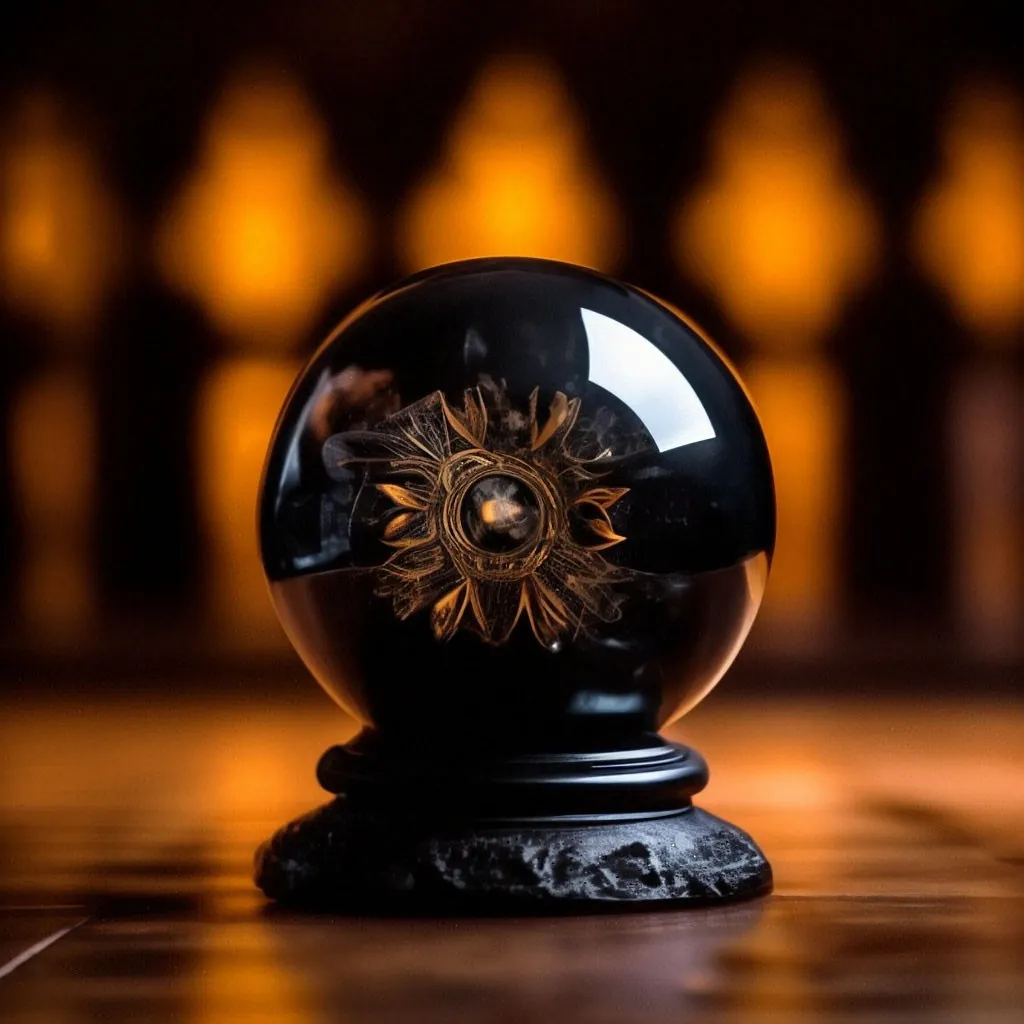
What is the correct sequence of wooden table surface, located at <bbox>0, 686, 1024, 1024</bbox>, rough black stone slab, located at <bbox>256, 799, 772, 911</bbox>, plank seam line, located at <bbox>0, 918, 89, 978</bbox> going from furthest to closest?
rough black stone slab, located at <bbox>256, 799, 772, 911</bbox> → plank seam line, located at <bbox>0, 918, 89, 978</bbox> → wooden table surface, located at <bbox>0, 686, 1024, 1024</bbox>

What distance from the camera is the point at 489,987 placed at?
1043 mm

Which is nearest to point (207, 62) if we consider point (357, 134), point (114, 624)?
point (357, 134)

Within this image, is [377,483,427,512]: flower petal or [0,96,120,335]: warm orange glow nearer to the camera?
[377,483,427,512]: flower petal

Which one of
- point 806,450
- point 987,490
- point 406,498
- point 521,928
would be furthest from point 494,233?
point 521,928

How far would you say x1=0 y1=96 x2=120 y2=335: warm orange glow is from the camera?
466 cm

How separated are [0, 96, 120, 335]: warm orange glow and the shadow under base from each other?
3530mm

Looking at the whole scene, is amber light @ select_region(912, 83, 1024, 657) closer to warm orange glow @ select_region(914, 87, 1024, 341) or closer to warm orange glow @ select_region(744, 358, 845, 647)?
warm orange glow @ select_region(914, 87, 1024, 341)

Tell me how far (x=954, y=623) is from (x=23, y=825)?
319 cm

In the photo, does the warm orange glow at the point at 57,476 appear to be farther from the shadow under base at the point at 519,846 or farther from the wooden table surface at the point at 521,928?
the shadow under base at the point at 519,846

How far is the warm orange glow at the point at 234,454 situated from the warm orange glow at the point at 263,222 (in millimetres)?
102

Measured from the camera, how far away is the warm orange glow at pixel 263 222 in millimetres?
4668

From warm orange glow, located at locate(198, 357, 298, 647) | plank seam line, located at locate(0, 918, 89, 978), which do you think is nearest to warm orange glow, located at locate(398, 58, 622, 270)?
warm orange glow, located at locate(198, 357, 298, 647)

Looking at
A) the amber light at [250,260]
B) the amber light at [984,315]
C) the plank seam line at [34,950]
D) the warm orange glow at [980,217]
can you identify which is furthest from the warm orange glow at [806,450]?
the plank seam line at [34,950]

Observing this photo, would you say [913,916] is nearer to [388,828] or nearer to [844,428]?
[388,828]
